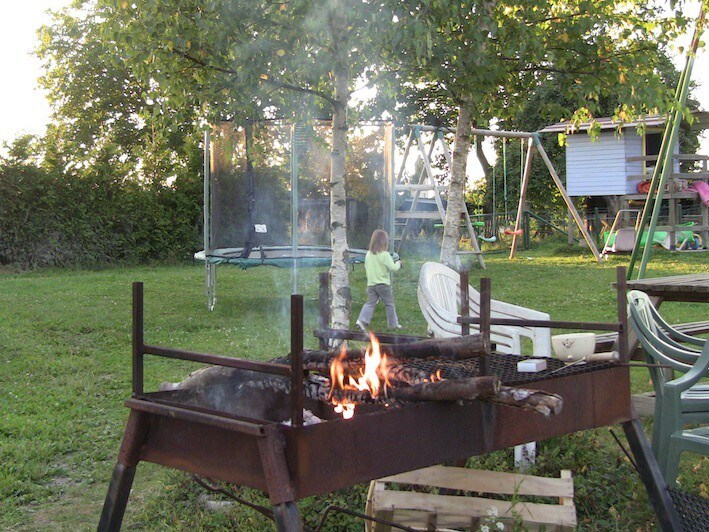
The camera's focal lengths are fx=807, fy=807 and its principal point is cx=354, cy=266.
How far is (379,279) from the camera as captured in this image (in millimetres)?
9508

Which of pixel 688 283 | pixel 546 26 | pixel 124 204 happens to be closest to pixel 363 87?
pixel 546 26

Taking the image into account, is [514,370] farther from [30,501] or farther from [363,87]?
[363,87]

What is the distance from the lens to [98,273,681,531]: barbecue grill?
2.23 meters

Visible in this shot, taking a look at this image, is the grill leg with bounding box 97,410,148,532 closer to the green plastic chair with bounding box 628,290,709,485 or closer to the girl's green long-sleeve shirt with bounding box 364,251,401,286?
the green plastic chair with bounding box 628,290,709,485

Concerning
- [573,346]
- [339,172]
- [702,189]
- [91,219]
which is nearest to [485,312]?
[573,346]

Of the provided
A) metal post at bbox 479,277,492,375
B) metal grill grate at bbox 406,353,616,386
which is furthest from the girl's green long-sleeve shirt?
metal post at bbox 479,277,492,375

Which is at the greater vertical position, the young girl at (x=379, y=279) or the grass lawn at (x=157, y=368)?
the young girl at (x=379, y=279)

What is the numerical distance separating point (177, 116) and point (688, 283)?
15.2ft

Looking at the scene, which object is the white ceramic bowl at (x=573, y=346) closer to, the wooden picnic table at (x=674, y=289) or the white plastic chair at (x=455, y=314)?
the white plastic chair at (x=455, y=314)

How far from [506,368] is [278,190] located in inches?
341

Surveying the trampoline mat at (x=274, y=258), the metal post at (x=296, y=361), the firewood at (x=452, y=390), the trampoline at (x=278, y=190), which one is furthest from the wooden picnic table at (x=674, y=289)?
the trampoline at (x=278, y=190)

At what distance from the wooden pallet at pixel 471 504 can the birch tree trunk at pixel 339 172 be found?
3.96 metres

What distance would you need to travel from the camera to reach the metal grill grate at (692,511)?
306 centimetres

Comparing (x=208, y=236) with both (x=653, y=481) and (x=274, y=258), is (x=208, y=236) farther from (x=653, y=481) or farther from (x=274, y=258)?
(x=653, y=481)
